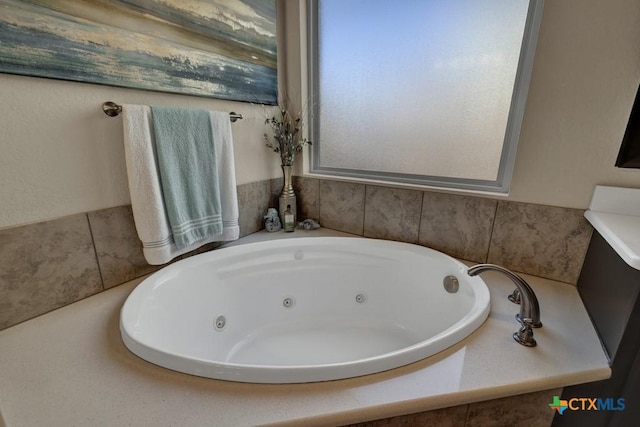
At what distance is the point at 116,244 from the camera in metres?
1.14

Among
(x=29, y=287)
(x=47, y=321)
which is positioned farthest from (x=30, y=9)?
(x=47, y=321)

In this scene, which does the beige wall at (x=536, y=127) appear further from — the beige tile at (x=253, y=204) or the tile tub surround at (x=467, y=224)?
the beige tile at (x=253, y=204)

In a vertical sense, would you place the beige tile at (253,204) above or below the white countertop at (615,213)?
below

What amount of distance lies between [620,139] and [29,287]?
2.18m

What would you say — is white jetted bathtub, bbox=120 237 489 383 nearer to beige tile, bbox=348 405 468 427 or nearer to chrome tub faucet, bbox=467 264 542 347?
chrome tub faucet, bbox=467 264 542 347

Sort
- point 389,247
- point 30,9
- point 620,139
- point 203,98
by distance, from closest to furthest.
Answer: point 30,9
point 620,139
point 203,98
point 389,247

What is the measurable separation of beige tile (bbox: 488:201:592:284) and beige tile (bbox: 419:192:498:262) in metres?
0.04

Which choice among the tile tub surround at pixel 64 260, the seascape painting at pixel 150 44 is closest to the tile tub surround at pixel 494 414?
the tile tub surround at pixel 64 260

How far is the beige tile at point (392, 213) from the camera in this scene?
155 centimetres

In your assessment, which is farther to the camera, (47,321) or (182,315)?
(182,315)

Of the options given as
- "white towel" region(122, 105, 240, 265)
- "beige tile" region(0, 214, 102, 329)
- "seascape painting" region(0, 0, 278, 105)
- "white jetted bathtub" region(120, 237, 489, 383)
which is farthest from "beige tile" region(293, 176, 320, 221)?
"beige tile" region(0, 214, 102, 329)

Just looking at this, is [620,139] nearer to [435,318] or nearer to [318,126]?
[435,318]

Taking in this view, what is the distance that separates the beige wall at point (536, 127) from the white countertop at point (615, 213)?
40 mm

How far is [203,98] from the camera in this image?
136cm
